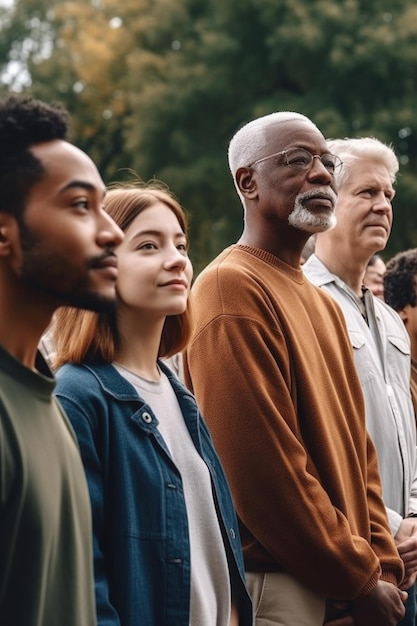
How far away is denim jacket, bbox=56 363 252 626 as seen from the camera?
323 centimetres

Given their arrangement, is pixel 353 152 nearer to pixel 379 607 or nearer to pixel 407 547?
pixel 407 547

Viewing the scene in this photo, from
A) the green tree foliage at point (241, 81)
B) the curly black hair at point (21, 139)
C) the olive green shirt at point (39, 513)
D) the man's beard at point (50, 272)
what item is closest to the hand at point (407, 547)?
the olive green shirt at point (39, 513)

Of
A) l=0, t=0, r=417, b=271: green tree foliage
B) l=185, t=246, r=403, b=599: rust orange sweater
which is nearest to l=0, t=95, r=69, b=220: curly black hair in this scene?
l=185, t=246, r=403, b=599: rust orange sweater

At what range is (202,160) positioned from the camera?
80.9 ft

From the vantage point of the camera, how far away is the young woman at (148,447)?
3.26 m

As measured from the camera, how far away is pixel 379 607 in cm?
418

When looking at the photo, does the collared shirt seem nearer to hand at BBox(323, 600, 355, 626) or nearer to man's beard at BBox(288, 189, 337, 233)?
hand at BBox(323, 600, 355, 626)

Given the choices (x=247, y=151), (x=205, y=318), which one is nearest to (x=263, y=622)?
(x=205, y=318)

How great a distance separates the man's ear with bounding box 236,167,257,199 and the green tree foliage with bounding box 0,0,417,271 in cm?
1784

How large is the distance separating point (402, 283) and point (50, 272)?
3909mm

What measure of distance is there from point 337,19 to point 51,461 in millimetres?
21876

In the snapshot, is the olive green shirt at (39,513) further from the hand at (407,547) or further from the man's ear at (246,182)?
the hand at (407,547)

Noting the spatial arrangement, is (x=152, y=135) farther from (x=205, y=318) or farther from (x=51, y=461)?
(x=51, y=461)

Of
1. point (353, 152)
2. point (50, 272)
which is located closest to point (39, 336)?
point (50, 272)
